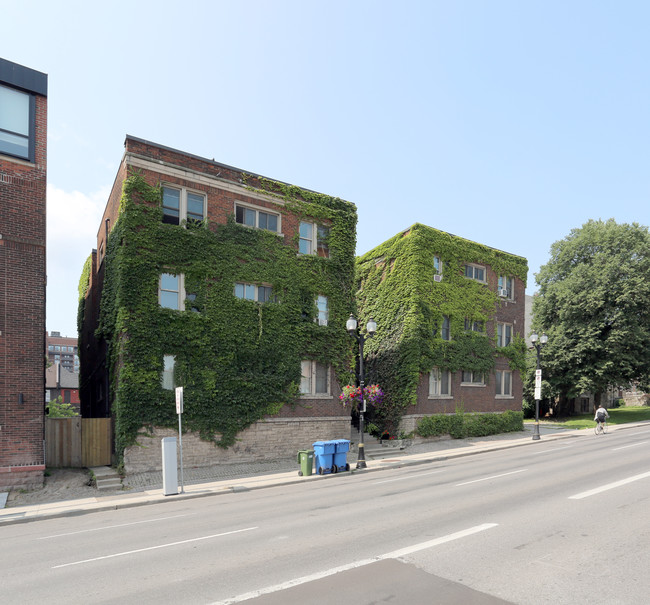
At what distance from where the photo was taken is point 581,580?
20.0ft

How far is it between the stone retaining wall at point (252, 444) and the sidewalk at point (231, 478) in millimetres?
418

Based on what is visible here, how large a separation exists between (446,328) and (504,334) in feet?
18.8

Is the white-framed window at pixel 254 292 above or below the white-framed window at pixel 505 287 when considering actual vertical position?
below

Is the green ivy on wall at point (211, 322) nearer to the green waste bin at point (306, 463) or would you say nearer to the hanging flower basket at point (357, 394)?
the hanging flower basket at point (357, 394)

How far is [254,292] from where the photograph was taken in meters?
22.3

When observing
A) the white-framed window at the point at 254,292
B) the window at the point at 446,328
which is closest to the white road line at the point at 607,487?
the white-framed window at the point at 254,292

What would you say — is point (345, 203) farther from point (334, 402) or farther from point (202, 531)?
point (202, 531)

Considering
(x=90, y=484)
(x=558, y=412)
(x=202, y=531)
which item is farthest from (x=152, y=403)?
(x=558, y=412)

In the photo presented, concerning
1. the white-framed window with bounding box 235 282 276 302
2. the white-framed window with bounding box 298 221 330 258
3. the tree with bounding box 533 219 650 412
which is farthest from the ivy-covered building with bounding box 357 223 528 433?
the tree with bounding box 533 219 650 412

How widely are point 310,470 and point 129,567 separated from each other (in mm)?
11396

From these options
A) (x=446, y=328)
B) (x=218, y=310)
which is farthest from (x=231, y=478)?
(x=446, y=328)

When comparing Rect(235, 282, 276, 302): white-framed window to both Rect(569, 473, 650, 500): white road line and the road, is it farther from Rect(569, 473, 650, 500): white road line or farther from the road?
Rect(569, 473, 650, 500): white road line

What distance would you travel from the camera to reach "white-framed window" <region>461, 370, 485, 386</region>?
2992 centimetres

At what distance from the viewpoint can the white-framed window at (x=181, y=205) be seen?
20.6 meters
